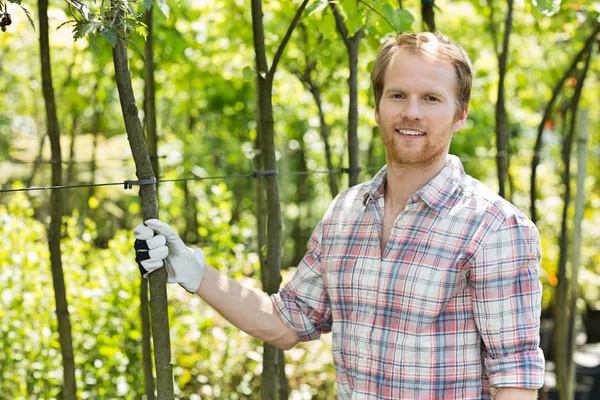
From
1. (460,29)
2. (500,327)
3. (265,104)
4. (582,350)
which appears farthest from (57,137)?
(582,350)

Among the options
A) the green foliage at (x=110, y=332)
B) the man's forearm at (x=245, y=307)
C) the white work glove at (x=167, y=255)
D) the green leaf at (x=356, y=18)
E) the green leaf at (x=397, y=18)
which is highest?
the green leaf at (x=356, y=18)

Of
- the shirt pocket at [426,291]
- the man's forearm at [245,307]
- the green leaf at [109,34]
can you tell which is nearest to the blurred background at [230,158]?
the green leaf at [109,34]

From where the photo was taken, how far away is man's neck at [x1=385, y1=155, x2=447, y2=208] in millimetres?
1826

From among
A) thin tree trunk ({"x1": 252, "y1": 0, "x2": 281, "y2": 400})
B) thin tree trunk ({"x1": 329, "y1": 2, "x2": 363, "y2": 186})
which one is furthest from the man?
thin tree trunk ({"x1": 329, "y1": 2, "x2": 363, "y2": 186})

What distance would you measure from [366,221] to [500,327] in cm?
42

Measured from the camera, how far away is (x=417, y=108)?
1.72 m

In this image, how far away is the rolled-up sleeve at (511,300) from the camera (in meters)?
1.67

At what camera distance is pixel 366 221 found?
1881 mm

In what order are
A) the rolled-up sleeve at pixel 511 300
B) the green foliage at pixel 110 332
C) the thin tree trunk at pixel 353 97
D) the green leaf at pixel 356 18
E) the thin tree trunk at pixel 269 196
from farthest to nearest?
the green foliage at pixel 110 332 → the thin tree trunk at pixel 353 97 → the thin tree trunk at pixel 269 196 → the green leaf at pixel 356 18 → the rolled-up sleeve at pixel 511 300

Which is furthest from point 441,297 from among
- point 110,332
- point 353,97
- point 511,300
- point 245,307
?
point 110,332

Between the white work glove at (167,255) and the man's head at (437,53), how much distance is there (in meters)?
0.62

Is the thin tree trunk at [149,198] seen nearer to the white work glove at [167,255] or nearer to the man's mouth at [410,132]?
the white work glove at [167,255]

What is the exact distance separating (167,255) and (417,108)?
0.65m

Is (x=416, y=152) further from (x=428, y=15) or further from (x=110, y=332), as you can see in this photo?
(x=110, y=332)
